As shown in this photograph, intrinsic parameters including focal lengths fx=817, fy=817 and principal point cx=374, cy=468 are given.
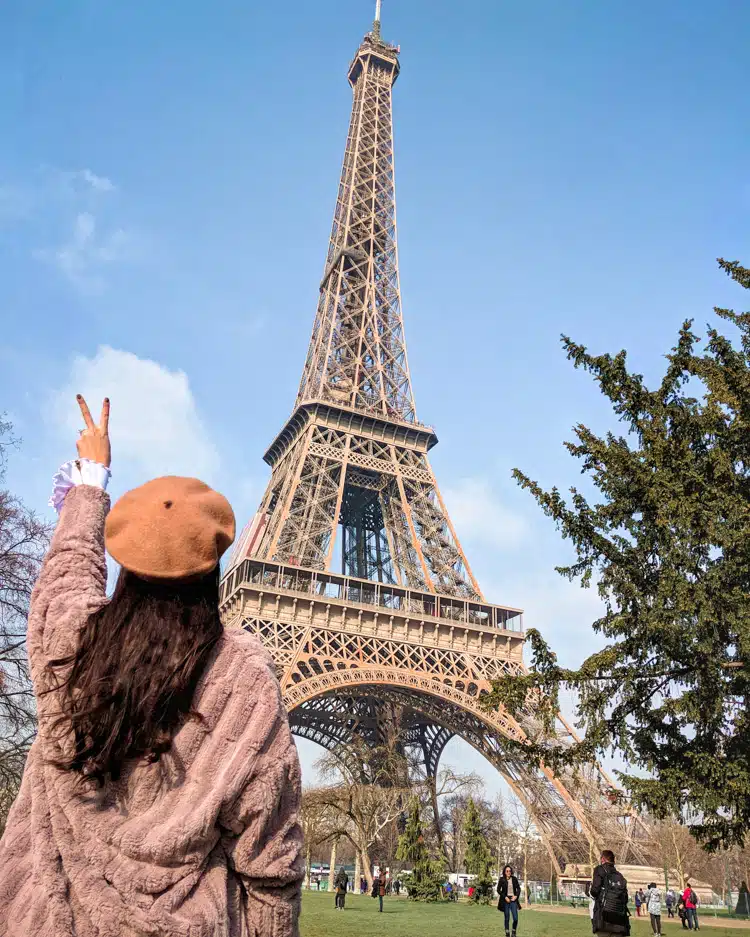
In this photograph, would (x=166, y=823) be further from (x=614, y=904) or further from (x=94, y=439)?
(x=614, y=904)

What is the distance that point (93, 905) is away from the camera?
1703 millimetres

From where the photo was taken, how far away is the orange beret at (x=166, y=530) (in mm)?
1911

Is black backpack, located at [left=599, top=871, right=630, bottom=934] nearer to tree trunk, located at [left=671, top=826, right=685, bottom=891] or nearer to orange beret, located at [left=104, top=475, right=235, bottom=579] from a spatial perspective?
orange beret, located at [left=104, top=475, right=235, bottom=579]

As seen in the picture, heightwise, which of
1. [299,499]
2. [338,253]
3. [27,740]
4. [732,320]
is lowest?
[27,740]

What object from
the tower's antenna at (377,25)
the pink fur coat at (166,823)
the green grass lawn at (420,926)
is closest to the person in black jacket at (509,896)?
the green grass lawn at (420,926)

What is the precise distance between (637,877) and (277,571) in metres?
18.7

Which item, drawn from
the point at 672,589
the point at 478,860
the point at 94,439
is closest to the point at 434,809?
the point at 478,860

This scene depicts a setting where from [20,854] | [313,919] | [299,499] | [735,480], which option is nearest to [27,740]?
[313,919]

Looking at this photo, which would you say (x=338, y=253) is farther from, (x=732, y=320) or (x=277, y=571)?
(x=732, y=320)

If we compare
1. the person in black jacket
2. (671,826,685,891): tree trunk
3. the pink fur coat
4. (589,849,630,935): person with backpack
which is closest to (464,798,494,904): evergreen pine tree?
(671,826,685,891): tree trunk

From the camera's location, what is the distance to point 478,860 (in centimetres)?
3162

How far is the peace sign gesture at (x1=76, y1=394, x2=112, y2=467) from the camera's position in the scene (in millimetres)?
2326

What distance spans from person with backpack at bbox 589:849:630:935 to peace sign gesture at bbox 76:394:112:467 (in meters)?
8.81

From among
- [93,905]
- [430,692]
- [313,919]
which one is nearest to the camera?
[93,905]
